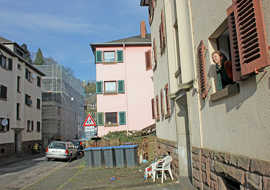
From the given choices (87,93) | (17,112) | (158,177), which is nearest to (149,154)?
(158,177)

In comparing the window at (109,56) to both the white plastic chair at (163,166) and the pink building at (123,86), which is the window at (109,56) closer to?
the pink building at (123,86)

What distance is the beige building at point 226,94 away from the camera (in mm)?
3650

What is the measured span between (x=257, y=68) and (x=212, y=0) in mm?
2559

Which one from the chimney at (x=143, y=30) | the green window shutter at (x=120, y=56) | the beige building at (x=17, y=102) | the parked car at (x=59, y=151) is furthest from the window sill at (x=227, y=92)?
the chimney at (x=143, y=30)

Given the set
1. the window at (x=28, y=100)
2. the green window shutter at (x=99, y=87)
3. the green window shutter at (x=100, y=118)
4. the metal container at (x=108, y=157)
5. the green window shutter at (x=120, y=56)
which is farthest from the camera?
the window at (x=28, y=100)

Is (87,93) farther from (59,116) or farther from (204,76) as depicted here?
(204,76)

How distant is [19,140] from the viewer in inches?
1204

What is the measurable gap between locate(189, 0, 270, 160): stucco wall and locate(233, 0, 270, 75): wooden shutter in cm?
16

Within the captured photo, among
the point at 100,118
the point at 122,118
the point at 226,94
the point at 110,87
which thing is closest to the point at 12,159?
the point at 100,118

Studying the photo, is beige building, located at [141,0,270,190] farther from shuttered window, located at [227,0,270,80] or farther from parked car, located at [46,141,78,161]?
parked car, located at [46,141,78,161]

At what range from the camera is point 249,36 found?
3.75m

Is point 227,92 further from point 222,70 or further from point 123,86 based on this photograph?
point 123,86

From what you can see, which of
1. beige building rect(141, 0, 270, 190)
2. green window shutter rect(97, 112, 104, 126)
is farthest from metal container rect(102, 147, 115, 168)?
green window shutter rect(97, 112, 104, 126)

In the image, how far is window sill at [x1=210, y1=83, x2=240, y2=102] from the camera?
14.8 ft
